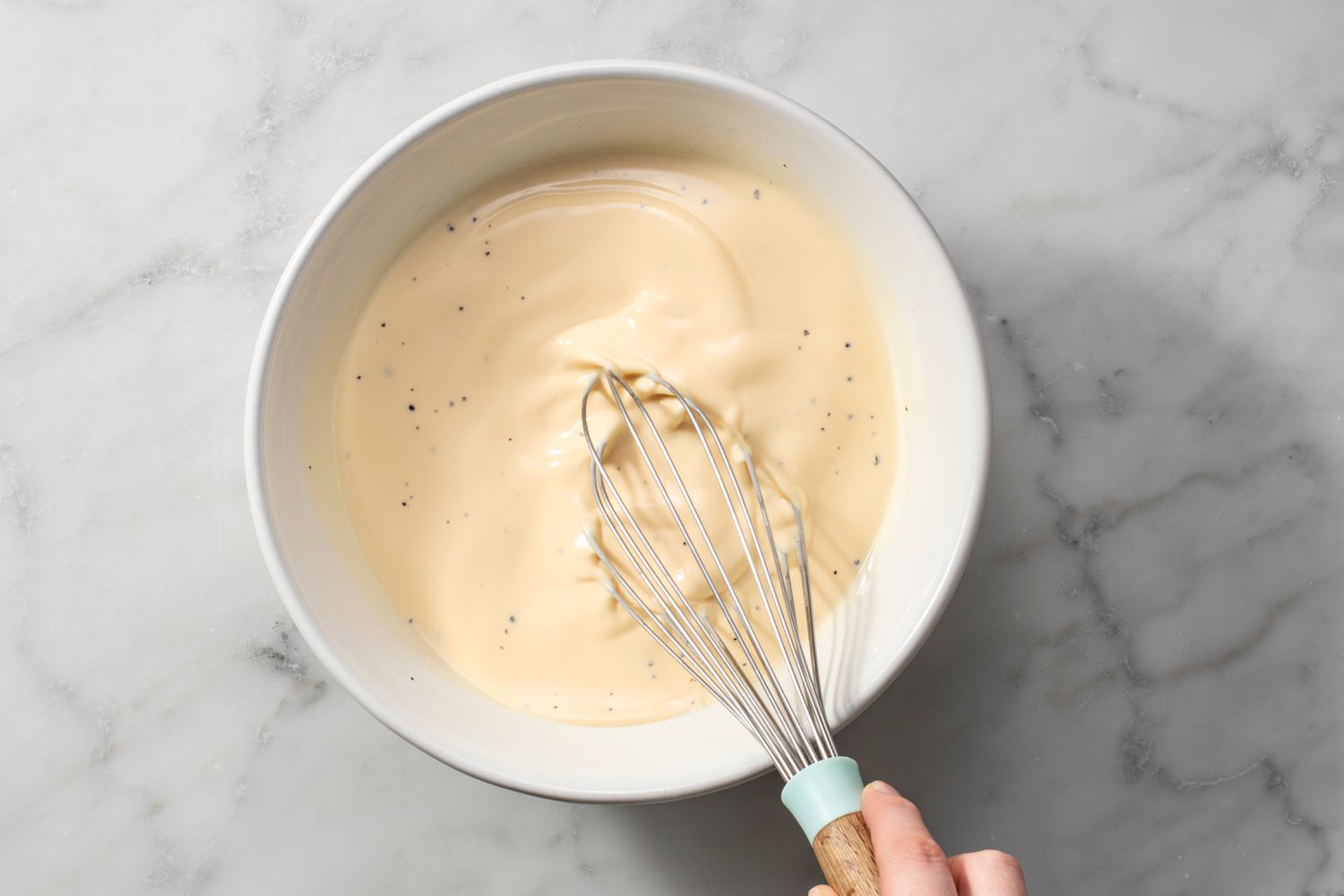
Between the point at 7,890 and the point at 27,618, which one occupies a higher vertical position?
the point at 27,618

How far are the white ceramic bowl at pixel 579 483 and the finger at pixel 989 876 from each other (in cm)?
10

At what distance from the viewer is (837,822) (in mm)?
541

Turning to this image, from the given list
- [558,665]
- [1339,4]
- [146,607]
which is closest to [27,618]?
[146,607]

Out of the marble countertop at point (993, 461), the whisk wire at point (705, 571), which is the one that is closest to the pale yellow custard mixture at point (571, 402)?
the whisk wire at point (705, 571)

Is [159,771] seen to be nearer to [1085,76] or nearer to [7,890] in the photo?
[7,890]

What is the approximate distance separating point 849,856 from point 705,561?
0.22m

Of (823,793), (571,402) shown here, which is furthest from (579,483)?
(823,793)

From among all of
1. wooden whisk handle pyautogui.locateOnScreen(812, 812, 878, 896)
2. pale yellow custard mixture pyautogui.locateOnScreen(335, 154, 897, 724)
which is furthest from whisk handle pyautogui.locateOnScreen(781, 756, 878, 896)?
pale yellow custard mixture pyautogui.locateOnScreen(335, 154, 897, 724)

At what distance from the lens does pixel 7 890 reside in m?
0.78

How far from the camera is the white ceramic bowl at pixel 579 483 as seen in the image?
62 cm

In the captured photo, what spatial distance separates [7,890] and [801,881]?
1.98 ft

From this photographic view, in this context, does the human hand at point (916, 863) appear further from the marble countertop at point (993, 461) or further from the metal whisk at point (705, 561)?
the marble countertop at point (993, 461)

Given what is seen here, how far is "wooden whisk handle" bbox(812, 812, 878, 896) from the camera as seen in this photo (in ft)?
1.70

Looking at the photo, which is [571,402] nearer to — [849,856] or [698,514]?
[698,514]
